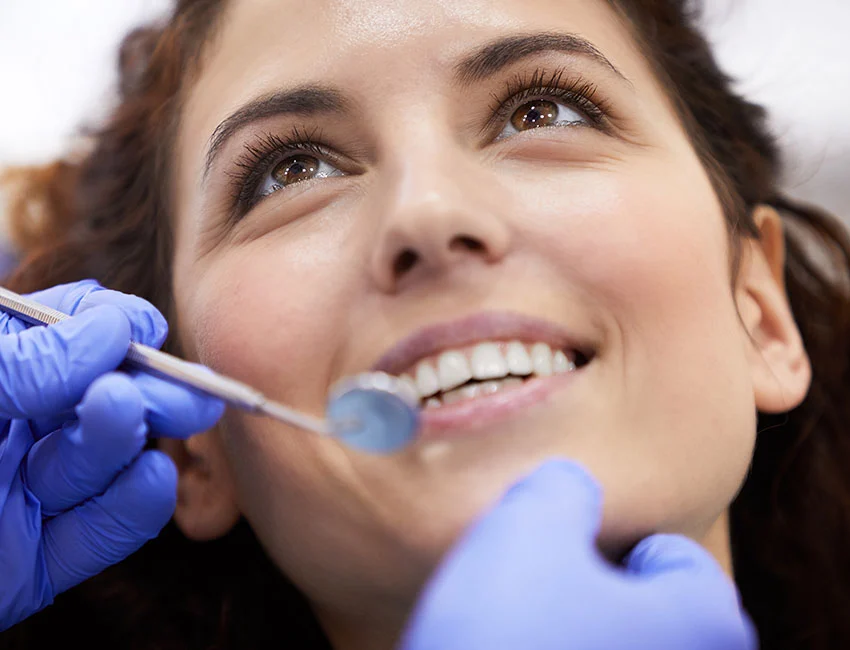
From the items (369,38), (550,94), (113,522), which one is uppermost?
(369,38)

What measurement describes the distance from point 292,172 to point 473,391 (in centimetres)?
51

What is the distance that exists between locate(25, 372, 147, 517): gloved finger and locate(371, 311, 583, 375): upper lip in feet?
1.10

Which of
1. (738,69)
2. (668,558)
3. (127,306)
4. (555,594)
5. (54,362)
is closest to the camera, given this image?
(555,594)

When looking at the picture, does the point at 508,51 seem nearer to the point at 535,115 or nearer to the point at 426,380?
the point at 535,115

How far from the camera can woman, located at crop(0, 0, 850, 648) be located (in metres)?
1.02

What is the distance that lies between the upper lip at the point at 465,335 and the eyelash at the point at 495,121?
12.9 inches

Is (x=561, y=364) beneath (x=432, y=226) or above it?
beneath

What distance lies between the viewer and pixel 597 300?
3.44 ft

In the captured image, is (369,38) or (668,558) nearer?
(668,558)

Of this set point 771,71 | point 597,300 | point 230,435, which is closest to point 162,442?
point 230,435

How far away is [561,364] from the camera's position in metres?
1.07

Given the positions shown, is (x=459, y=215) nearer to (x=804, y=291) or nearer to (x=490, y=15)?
(x=490, y=15)

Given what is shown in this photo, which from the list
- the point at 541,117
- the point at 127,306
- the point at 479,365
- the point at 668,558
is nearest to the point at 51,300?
the point at 127,306

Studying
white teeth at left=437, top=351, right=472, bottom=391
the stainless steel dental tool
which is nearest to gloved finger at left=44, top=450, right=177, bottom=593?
the stainless steel dental tool
